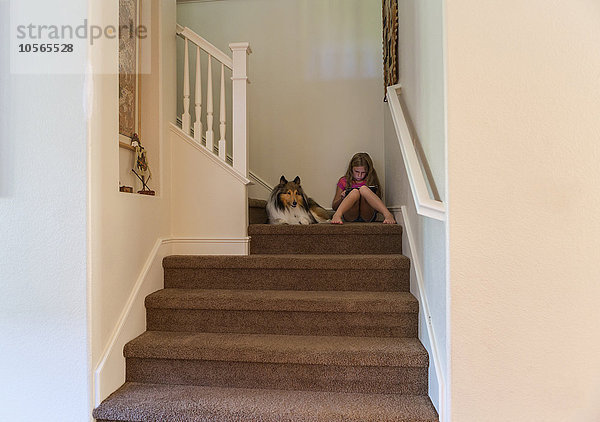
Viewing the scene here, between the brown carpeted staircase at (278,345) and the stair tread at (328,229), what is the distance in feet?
1.03

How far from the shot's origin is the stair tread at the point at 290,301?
1.94 metres

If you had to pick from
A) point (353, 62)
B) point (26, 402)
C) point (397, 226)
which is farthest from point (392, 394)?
point (353, 62)

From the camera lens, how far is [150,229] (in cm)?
223

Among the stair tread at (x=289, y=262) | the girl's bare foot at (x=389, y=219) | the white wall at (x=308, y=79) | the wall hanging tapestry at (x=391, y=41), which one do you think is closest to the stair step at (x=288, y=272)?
the stair tread at (x=289, y=262)

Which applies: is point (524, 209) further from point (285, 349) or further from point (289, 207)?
point (289, 207)

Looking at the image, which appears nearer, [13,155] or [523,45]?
[523,45]

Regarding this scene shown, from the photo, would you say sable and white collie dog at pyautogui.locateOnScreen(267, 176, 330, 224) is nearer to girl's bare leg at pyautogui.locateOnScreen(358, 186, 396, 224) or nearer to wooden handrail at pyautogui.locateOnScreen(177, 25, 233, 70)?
girl's bare leg at pyautogui.locateOnScreen(358, 186, 396, 224)

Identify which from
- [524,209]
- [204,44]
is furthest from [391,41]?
[524,209]

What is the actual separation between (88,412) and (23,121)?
4.13ft

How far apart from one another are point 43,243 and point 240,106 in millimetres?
1486

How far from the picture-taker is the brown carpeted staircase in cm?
161

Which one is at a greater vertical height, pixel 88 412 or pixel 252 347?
pixel 252 347

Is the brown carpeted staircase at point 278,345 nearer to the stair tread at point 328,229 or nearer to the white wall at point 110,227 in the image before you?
the white wall at point 110,227

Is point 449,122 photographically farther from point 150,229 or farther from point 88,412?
point 88,412
